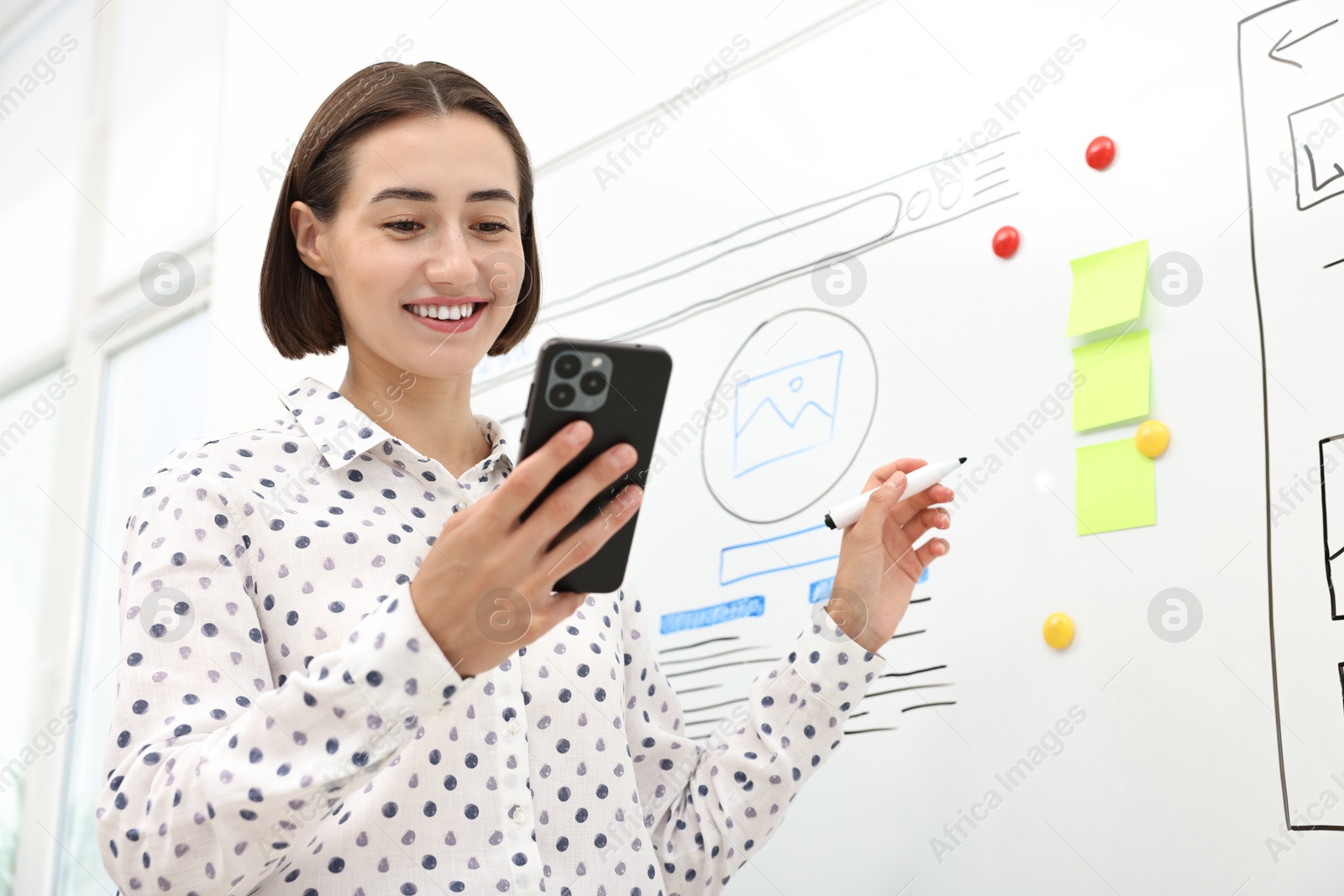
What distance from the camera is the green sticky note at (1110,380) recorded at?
928 millimetres

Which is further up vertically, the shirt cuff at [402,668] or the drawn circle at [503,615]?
the drawn circle at [503,615]

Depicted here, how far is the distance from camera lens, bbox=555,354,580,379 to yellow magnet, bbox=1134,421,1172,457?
503 millimetres

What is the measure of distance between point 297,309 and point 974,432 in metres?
0.60

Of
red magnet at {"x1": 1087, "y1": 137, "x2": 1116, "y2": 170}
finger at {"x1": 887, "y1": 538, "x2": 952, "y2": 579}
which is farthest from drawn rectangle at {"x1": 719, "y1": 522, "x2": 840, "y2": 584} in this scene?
red magnet at {"x1": 1087, "y1": 137, "x2": 1116, "y2": 170}

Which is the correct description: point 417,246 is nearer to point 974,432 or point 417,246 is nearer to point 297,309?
point 297,309

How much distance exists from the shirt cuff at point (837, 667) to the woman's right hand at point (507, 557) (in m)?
0.33

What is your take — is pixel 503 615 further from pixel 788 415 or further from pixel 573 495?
pixel 788 415

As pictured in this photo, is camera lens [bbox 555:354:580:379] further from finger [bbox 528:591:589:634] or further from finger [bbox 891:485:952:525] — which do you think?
finger [bbox 891:485:952:525]

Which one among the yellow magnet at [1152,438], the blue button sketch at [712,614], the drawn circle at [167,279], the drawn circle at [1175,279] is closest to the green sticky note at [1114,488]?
the yellow magnet at [1152,438]

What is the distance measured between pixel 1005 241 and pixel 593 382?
1.81 ft

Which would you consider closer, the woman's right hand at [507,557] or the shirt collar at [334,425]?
the woman's right hand at [507,557]

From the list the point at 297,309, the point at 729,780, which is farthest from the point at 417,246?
the point at 729,780

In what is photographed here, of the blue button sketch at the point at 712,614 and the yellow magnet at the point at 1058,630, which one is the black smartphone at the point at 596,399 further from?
the blue button sketch at the point at 712,614

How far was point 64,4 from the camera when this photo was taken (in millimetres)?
2908
